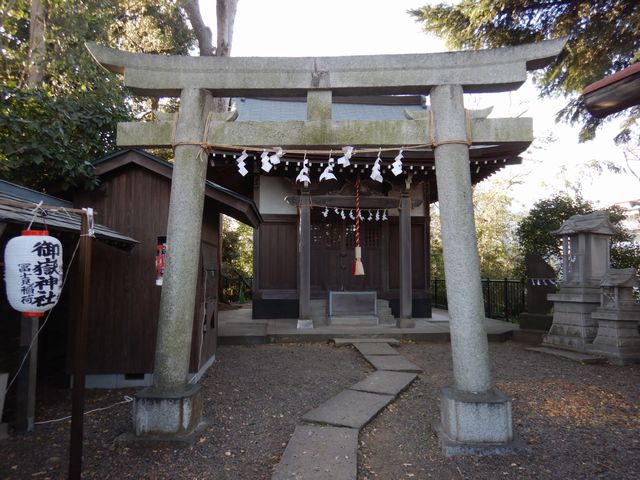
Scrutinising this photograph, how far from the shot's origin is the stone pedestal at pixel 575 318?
7.62 meters

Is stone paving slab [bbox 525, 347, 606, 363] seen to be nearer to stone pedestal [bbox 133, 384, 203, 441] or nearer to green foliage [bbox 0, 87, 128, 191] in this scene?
stone pedestal [bbox 133, 384, 203, 441]

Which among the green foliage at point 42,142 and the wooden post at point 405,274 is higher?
the green foliage at point 42,142

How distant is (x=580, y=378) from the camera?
6168mm

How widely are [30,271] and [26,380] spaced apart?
1.76 m

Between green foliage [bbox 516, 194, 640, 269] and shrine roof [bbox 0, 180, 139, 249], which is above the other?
green foliage [bbox 516, 194, 640, 269]

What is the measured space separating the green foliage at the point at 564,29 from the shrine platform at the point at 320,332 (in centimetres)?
573

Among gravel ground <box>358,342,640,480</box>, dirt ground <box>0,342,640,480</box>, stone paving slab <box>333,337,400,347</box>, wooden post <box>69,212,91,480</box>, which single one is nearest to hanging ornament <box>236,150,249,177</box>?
wooden post <box>69,212,91,480</box>

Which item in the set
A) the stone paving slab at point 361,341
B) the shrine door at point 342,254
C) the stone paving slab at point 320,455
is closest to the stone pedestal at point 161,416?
the stone paving slab at point 320,455

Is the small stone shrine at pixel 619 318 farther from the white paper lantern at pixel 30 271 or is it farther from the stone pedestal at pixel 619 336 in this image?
the white paper lantern at pixel 30 271

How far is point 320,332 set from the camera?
8.87 m

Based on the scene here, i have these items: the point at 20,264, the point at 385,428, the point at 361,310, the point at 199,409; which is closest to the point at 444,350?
the point at 361,310

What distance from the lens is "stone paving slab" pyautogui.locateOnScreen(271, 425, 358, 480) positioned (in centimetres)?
324

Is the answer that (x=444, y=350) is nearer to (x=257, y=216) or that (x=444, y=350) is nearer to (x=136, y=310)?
(x=257, y=216)

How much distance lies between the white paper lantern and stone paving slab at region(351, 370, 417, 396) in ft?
13.0
